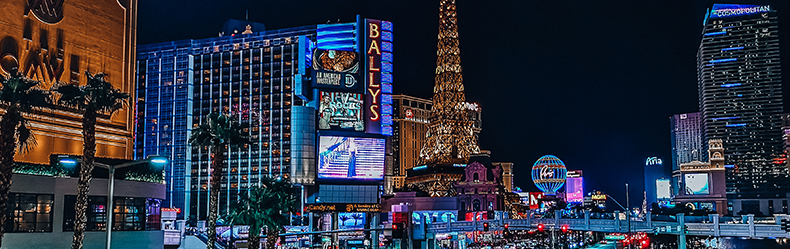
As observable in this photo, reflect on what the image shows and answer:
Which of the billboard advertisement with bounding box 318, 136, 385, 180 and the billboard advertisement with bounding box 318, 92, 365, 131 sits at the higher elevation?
the billboard advertisement with bounding box 318, 92, 365, 131

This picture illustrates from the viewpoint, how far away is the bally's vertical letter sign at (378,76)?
12062 cm

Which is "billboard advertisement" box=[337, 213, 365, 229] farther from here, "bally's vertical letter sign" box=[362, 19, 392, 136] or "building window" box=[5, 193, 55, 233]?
"building window" box=[5, 193, 55, 233]

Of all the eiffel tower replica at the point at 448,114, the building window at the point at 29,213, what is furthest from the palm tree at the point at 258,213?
the eiffel tower replica at the point at 448,114

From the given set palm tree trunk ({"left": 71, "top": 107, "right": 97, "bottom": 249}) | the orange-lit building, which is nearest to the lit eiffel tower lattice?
the orange-lit building

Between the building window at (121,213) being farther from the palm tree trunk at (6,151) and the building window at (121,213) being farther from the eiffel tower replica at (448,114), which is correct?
the eiffel tower replica at (448,114)

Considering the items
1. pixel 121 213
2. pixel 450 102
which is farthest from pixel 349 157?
pixel 121 213

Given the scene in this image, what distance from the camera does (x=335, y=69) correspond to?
389 ft

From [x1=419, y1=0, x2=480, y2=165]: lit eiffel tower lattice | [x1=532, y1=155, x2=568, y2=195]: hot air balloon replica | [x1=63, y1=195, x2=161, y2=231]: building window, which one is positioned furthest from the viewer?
[x1=532, y1=155, x2=568, y2=195]: hot air balloon replica

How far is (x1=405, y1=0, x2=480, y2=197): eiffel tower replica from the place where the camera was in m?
159

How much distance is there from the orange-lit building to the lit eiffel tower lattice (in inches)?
4106

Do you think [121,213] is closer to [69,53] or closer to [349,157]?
[69,53]

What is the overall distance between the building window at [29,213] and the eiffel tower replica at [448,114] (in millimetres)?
116573

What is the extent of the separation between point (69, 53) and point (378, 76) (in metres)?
71.8

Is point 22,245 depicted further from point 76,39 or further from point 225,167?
point 225,167
